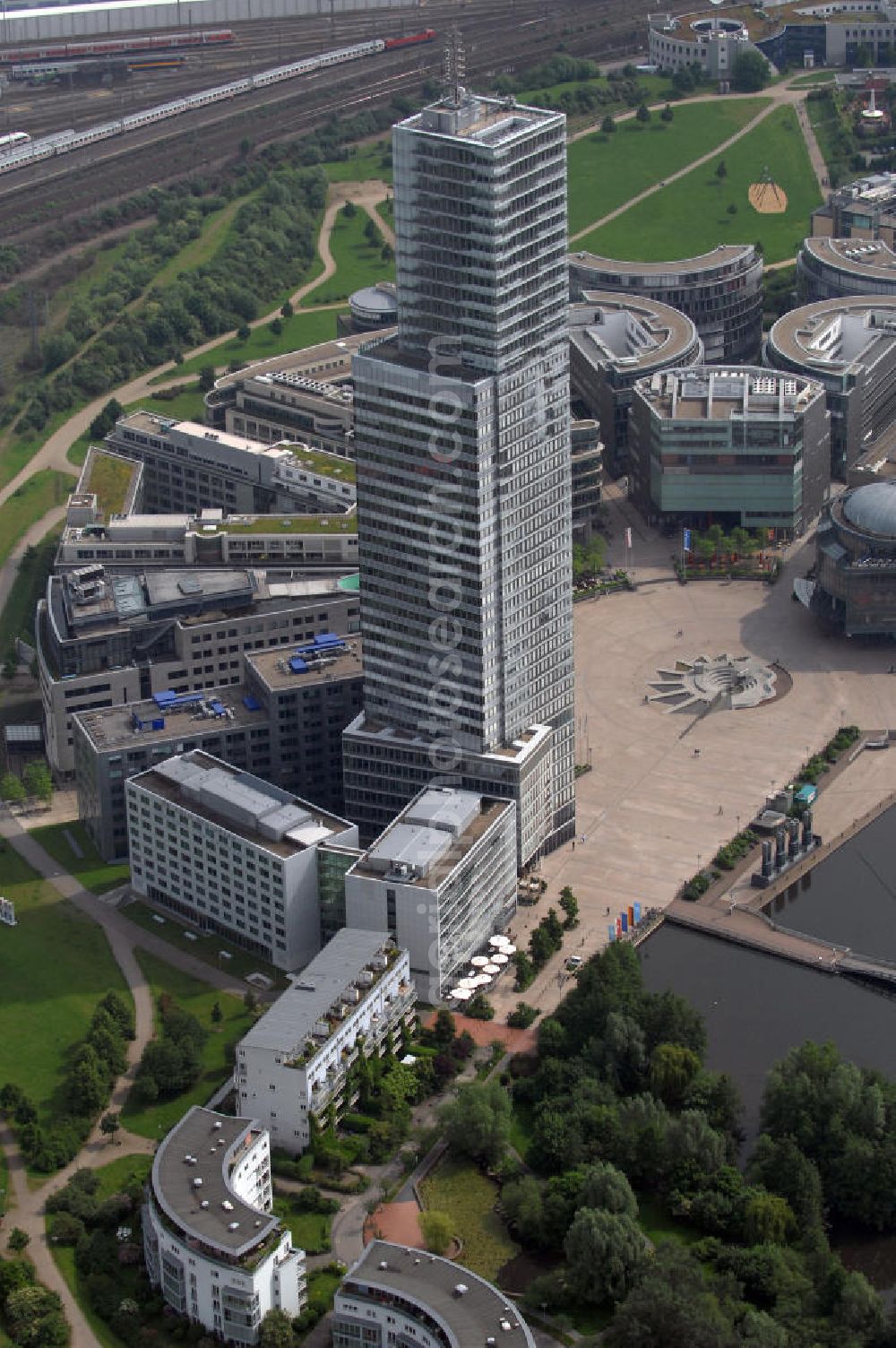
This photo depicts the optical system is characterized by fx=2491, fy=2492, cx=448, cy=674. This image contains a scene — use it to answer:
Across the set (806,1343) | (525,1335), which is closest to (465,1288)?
(525,1335)

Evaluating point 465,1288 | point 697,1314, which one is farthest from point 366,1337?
point 697,1314

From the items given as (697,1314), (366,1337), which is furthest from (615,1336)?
(366,1337)

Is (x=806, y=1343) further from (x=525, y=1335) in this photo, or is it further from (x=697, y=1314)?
(x=525, y=1335)

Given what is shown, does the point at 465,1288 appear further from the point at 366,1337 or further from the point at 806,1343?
the point at 806,1343

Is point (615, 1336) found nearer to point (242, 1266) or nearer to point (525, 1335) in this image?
point (525, 1335)
